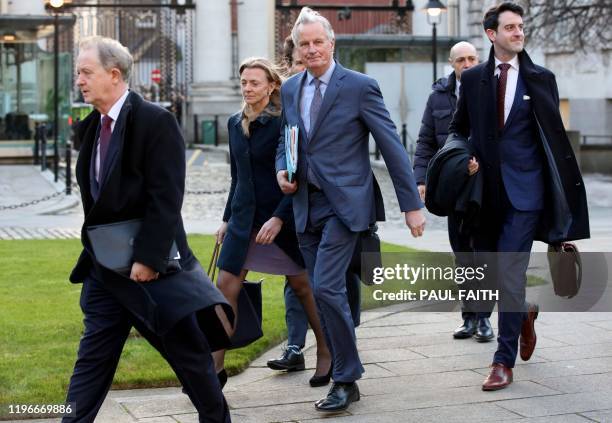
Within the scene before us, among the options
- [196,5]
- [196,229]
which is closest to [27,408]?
[196,229]

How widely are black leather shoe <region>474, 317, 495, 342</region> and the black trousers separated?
3151 mm

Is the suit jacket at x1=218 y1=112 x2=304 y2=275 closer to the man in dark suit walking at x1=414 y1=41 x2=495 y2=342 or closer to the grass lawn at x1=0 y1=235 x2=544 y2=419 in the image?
the grass lawn at x1=0 y1=235 x2=544 y2=419

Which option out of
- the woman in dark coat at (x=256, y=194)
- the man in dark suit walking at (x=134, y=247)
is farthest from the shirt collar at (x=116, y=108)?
the woman in dark coat at (x=256, y=194)

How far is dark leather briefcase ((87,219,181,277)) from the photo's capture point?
5.39 metres

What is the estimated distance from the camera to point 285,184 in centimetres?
678

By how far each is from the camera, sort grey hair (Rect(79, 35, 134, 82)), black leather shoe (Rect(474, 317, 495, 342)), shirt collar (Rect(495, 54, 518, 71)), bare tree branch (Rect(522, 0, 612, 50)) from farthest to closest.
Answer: bare tree branch (Rect(522, 0, 612, 50)) < black leather shoe (Rect(474, 317, 495, 342)) < shirt collar (Rect(495, 54, 518, 71)) < grey hair (Rect(79, 35, 134, 82))

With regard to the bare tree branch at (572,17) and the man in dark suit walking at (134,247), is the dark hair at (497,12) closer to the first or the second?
the man in dark suit walking at (134,247)

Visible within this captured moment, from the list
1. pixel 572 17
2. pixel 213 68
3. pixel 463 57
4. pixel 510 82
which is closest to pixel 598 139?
pixel 572 17

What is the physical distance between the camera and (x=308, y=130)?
22.4 ft

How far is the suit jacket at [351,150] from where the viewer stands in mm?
6676

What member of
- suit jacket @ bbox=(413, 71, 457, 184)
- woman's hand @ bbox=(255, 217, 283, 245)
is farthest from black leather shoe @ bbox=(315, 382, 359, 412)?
suit jacket @ bbox=(413, 71, 457, 184)

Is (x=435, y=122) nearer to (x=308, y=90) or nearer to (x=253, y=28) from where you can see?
Answer: (x=308, y=90)

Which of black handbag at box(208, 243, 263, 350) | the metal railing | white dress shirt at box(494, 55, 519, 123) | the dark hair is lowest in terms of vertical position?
black handbag at box(208, 243, 263, 350)

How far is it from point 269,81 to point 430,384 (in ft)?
6.09
